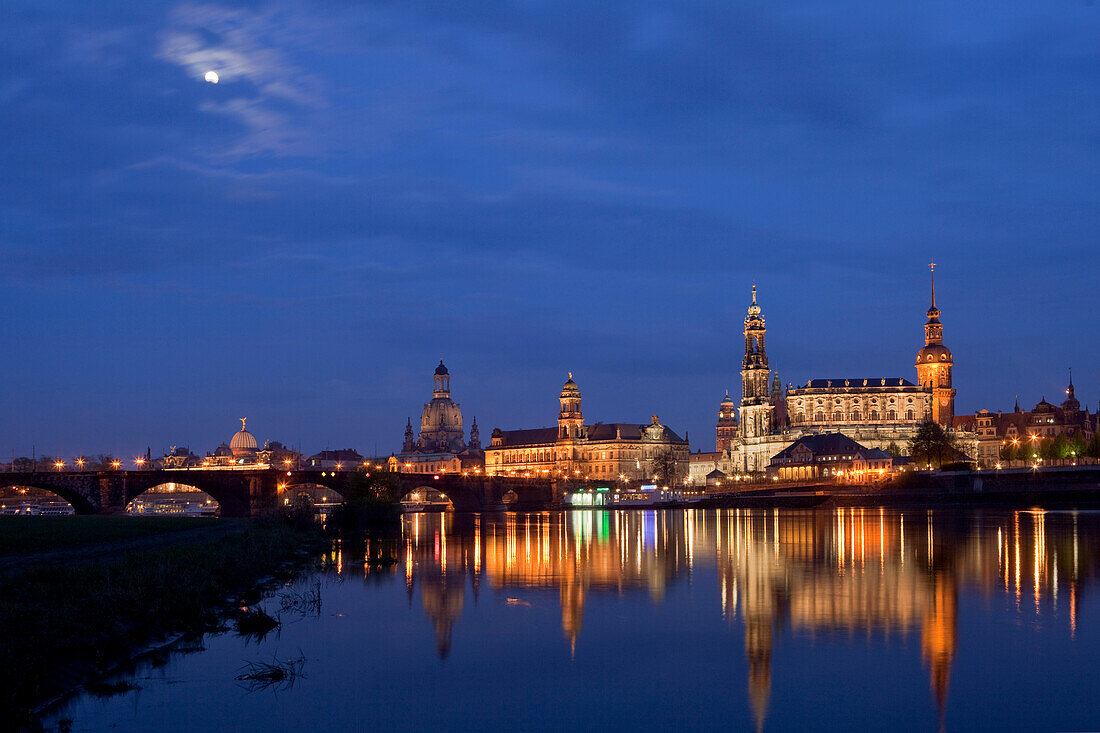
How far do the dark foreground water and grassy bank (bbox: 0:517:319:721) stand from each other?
1.04m

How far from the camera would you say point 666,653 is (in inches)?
1139

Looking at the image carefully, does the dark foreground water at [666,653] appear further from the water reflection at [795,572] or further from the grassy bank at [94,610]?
the grassy bank at [94,610]

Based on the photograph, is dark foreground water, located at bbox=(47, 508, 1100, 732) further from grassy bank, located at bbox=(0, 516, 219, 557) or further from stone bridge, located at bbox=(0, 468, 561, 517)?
stone bridge, located at bbox=(0, 468, 561, 517)

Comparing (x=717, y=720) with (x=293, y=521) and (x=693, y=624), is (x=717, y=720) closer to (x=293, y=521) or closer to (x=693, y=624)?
(x=693, y=624)

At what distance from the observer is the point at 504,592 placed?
43.1m

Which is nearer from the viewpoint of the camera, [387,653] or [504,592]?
[387,653]

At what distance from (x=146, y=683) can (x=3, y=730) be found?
5.42 metres

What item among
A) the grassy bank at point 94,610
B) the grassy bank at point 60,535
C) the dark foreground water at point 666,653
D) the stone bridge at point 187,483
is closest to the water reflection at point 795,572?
the dark foreground water at point 666,653

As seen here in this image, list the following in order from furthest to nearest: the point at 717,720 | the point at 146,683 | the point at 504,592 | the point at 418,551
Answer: the point at 418,551, the point at 504,592, the point at 146,683, the point at 717,720

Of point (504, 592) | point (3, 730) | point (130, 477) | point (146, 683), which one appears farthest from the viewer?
point (130, 477)

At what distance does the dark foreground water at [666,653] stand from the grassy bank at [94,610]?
1.04 metres

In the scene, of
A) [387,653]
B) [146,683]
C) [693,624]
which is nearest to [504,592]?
[693,624]

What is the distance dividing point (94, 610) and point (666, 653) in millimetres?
13554

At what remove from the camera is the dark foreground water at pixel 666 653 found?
22.1m
